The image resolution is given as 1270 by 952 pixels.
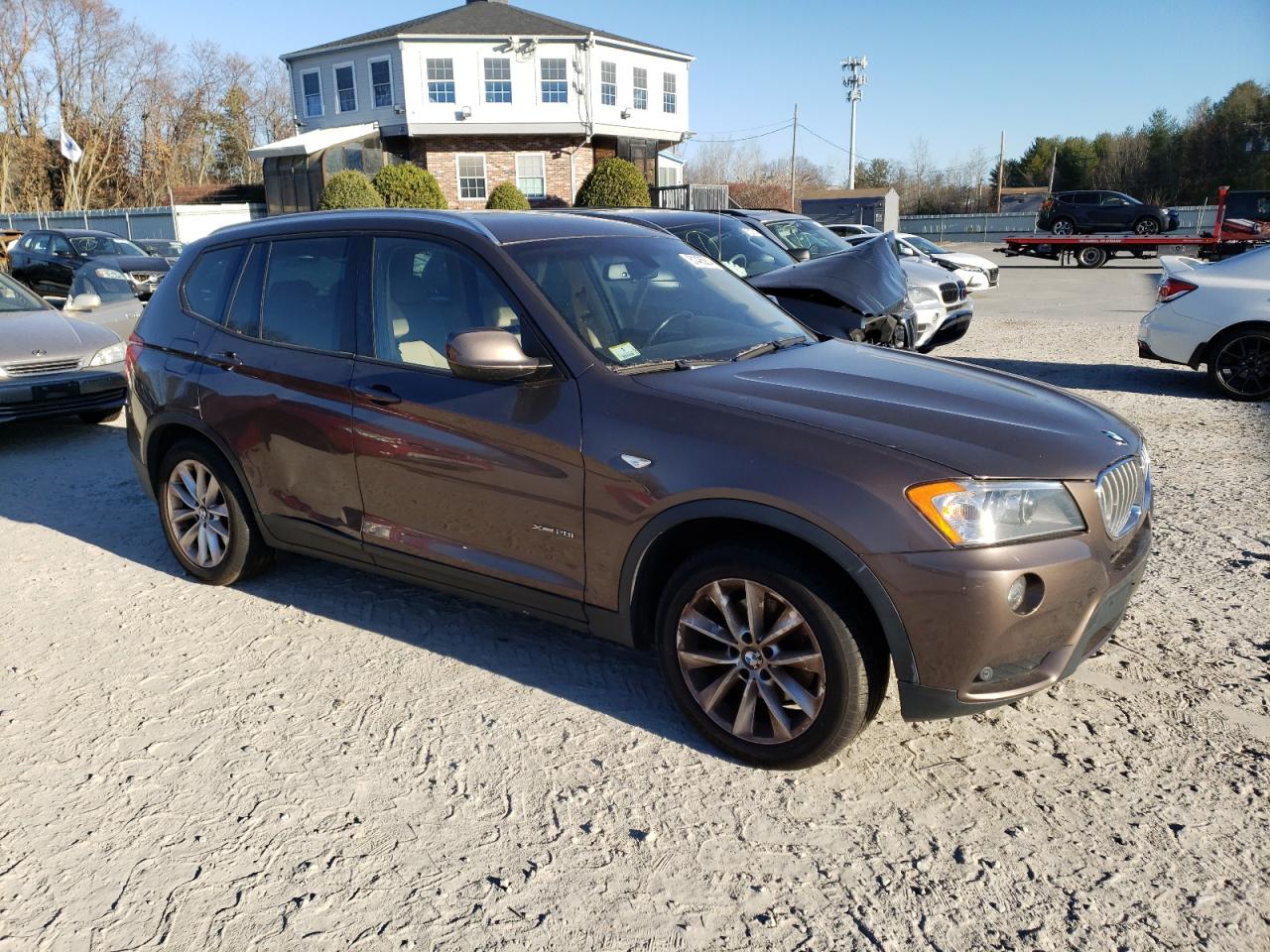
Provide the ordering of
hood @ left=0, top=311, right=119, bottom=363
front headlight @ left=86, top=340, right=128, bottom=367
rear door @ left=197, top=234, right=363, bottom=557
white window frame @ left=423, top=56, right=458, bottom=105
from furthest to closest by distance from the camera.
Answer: white window frame @ left=423, top=56, right=458, bottom=105
front headlight @ left=86, top=340, right=128, bottom=367
hood @ left=0, top=311, right=119, bottom=363
rear door @ left=197, top=234, right=363, bottom=557

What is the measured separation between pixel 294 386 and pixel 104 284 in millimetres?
8941

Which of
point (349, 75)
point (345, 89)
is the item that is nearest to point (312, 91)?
point (345, 89)

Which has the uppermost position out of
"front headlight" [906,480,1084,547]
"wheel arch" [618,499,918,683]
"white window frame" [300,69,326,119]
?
"white window frame" [300,69,326,119]

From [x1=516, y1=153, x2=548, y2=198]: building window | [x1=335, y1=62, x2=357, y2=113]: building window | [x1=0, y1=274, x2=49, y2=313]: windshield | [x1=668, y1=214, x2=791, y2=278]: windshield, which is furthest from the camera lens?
[x1=335, y1=62, x2=357, y2=113]: building window

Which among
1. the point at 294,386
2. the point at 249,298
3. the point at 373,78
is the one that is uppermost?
the point at 373,78

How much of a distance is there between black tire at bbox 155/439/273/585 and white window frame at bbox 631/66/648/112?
38.0 metres

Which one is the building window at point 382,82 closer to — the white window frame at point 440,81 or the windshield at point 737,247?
the white window frame at point 440,81

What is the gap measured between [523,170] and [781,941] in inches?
1525

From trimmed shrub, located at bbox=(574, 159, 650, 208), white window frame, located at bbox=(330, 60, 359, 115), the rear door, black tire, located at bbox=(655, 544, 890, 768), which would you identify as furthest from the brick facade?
black tire, located at bbox=(655, 544, 890, 768)

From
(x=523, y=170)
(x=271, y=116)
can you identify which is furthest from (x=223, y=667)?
(x=271, y=116)

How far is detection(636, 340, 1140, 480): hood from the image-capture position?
304 cm

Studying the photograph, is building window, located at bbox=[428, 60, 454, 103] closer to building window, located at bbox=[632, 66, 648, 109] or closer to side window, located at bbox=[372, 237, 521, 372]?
building window, located at bbox=[632, 66, 648, 109]

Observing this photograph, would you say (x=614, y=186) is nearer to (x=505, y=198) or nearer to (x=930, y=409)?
(x=505, y=198)

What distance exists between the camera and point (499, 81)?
3781 centimetres
